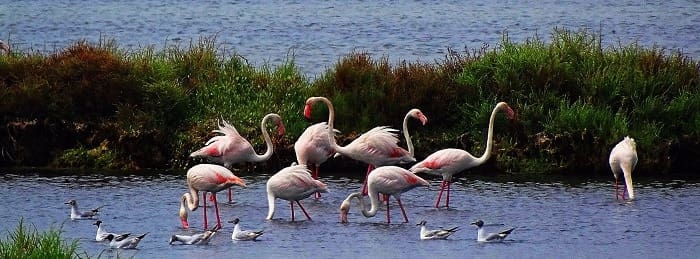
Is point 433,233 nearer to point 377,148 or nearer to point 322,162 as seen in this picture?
point 377,148

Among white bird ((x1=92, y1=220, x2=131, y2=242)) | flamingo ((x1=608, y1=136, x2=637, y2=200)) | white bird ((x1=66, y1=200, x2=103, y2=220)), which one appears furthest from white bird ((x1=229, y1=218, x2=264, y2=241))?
flamingo ((x1=608, y1=136, x2=637, y2=200))

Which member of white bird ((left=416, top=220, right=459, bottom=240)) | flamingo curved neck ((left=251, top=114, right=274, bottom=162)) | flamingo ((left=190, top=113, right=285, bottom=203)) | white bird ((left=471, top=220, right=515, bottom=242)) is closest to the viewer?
white bird ((left=471, top=220, right=515, bottom=242))

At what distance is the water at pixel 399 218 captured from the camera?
537 inches

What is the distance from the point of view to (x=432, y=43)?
3450 cm

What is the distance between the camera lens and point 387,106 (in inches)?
738

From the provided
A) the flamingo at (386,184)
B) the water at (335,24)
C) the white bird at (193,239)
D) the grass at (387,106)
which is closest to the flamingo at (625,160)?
the grass at (387,106)

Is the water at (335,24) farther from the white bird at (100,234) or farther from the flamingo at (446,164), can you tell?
the white bird at (100,234)

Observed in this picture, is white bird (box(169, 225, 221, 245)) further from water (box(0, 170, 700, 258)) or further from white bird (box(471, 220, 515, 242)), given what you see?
white bird (box(471, 220, 515, 242))

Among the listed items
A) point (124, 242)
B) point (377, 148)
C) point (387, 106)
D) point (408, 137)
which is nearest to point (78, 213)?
point (124, 242)

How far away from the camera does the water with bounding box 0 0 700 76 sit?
→ 33.6 meters

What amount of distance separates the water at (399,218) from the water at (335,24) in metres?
9.93

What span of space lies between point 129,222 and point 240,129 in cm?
385

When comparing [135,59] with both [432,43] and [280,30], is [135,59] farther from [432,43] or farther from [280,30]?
[280,30]

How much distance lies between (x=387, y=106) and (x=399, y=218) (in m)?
3.40
